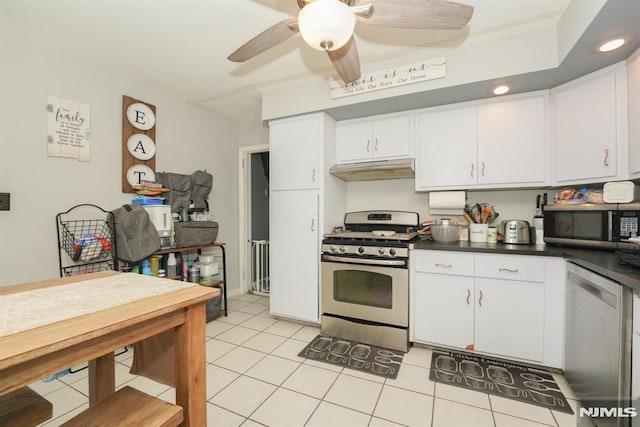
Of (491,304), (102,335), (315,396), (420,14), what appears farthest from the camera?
Result: (491,304)

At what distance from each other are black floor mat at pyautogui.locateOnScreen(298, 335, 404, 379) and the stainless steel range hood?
157 cm

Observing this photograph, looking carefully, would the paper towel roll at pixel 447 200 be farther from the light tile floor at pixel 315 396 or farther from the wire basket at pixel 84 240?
the wire basket at pixel 84 240

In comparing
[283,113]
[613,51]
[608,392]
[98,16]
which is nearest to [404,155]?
[283,113]

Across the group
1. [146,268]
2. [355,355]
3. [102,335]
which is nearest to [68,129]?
[146,268]

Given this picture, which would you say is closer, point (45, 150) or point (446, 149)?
point (45, 150)

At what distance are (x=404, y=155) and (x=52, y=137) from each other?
113 inches

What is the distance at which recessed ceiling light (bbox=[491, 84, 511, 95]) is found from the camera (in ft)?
6.82

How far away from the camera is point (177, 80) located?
259 cm

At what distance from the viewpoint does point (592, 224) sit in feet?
6.15

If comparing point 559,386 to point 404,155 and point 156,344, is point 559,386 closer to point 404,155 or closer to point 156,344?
point 404,155

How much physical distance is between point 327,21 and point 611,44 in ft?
5.74

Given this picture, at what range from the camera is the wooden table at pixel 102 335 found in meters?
0.65

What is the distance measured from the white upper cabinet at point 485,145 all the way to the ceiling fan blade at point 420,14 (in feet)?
3.78

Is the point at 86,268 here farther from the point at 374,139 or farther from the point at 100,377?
the point at 374,139
